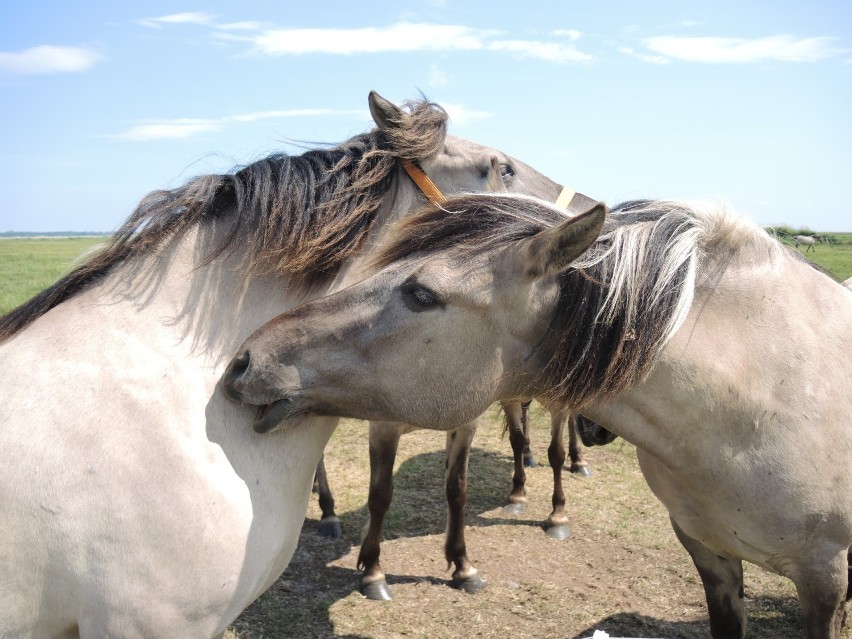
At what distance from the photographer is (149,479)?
5.97 feet

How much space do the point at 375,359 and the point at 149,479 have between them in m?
0.74

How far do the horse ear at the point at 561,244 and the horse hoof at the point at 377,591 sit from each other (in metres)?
3.13

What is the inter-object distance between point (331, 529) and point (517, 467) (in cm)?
182

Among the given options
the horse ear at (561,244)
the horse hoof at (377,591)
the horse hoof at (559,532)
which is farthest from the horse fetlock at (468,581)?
the horse ear at (561,244)

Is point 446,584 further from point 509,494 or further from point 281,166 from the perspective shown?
point 281,166

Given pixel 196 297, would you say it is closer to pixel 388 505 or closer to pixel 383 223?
pixel 383 223

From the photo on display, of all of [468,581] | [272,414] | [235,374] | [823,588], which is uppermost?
[235,374]

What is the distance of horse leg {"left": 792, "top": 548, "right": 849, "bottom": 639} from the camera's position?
243 cm

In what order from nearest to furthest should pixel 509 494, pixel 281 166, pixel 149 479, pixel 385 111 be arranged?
pixel 149 479 < pixel 281 166 < pixel 385 111 < pixel 509 494

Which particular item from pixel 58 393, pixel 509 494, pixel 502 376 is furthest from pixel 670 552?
pixel 58 393

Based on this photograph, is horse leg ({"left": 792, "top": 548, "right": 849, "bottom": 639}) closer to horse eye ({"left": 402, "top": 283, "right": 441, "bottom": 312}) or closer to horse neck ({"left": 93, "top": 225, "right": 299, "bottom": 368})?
horse eye ({"left": 402, "top": 283, "right": 441, "bottom": 312})

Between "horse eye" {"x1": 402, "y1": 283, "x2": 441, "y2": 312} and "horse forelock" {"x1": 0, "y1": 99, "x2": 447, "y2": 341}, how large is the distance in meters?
0.32

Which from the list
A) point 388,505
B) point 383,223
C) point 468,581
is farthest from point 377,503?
point 383,223

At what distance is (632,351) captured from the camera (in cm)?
214
